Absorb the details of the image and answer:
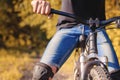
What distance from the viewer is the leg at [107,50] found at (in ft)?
13.8

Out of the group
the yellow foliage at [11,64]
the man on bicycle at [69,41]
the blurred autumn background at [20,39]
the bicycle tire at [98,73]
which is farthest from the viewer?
the blurred autumn background at [20,39]

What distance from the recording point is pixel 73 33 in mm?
4191

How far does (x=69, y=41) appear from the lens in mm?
4188

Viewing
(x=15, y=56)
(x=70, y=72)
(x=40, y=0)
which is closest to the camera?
(x=40, y=0)

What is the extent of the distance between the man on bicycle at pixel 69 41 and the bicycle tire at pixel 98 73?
18.2 inches

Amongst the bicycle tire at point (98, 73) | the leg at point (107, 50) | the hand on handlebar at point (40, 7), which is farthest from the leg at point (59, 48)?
the hand on handlebar at point (40, 7)

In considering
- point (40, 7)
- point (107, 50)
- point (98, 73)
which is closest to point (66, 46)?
point (107, 50)

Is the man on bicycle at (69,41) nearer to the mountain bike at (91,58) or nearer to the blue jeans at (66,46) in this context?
the blue jeans at (66,46)

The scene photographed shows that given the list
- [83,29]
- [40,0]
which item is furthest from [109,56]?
[40,0]

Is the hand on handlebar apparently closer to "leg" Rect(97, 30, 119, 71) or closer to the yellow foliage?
"leg" Rect(97, 30, 119, 71)

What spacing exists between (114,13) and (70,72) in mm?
1475

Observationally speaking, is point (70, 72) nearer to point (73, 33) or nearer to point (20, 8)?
point (20, 8)

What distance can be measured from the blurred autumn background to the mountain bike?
15.1ft

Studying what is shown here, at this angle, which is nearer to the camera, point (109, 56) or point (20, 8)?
point (109, 56)
